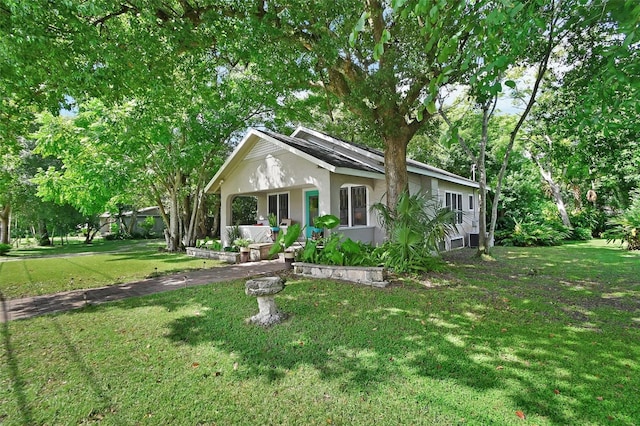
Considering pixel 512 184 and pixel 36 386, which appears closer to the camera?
pixel 36 386

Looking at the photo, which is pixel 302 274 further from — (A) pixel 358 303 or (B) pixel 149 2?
(B) pixel 149 2

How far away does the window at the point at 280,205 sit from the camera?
52.4 ft

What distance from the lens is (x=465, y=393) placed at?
322 cm

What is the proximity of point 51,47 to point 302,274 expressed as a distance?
7533 mm

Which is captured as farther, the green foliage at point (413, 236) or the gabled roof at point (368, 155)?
the gabled roof at point (368, 155)

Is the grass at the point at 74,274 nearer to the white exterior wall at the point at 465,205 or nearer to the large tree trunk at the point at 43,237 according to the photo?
the white exterior wall at the point at 465,205

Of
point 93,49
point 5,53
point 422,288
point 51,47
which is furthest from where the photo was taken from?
point 422,288

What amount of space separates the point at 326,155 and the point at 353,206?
3.18 metres

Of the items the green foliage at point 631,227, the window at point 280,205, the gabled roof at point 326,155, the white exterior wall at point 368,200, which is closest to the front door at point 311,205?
the window at point 280,205

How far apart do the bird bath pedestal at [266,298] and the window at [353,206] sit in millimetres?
8507

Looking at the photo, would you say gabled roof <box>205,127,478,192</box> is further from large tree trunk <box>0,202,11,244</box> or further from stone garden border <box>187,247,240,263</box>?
large tree trunk <box>0,202,11,244</box>

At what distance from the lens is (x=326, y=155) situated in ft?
38.7

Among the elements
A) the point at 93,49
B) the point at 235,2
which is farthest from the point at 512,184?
the point at 93,49

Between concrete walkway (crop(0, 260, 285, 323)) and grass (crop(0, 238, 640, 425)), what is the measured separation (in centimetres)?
72
